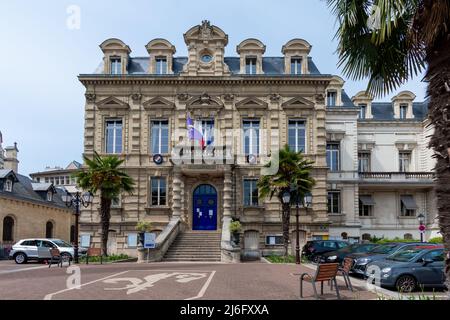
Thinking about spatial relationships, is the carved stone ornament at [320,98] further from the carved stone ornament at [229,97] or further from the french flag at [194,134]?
the french flag at [194,134]

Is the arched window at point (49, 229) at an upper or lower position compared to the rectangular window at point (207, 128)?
lower

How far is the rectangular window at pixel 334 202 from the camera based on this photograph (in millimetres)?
38406

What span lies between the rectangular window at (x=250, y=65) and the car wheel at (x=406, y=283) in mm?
23551

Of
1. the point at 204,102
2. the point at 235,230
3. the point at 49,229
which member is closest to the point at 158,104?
the point at 204,102

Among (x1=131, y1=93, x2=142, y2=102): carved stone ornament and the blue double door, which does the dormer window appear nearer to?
(x1=131, y1=93, x2=142, y2=102): carved stone ornament

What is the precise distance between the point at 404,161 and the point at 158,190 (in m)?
22.2

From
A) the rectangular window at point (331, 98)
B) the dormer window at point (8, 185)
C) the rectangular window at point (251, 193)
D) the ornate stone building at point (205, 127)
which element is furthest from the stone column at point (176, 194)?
the rectangular window at point (331, 98)

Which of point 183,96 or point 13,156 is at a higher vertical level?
point 183,96

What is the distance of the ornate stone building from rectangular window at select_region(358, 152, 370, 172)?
26.4 feet

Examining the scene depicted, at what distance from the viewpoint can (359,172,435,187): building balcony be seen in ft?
134

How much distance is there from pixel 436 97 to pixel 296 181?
2043cm

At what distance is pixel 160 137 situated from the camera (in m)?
35.4

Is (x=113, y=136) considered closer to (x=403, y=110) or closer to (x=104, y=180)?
(x=104, y=180)

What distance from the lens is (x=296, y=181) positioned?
90.3 feet
